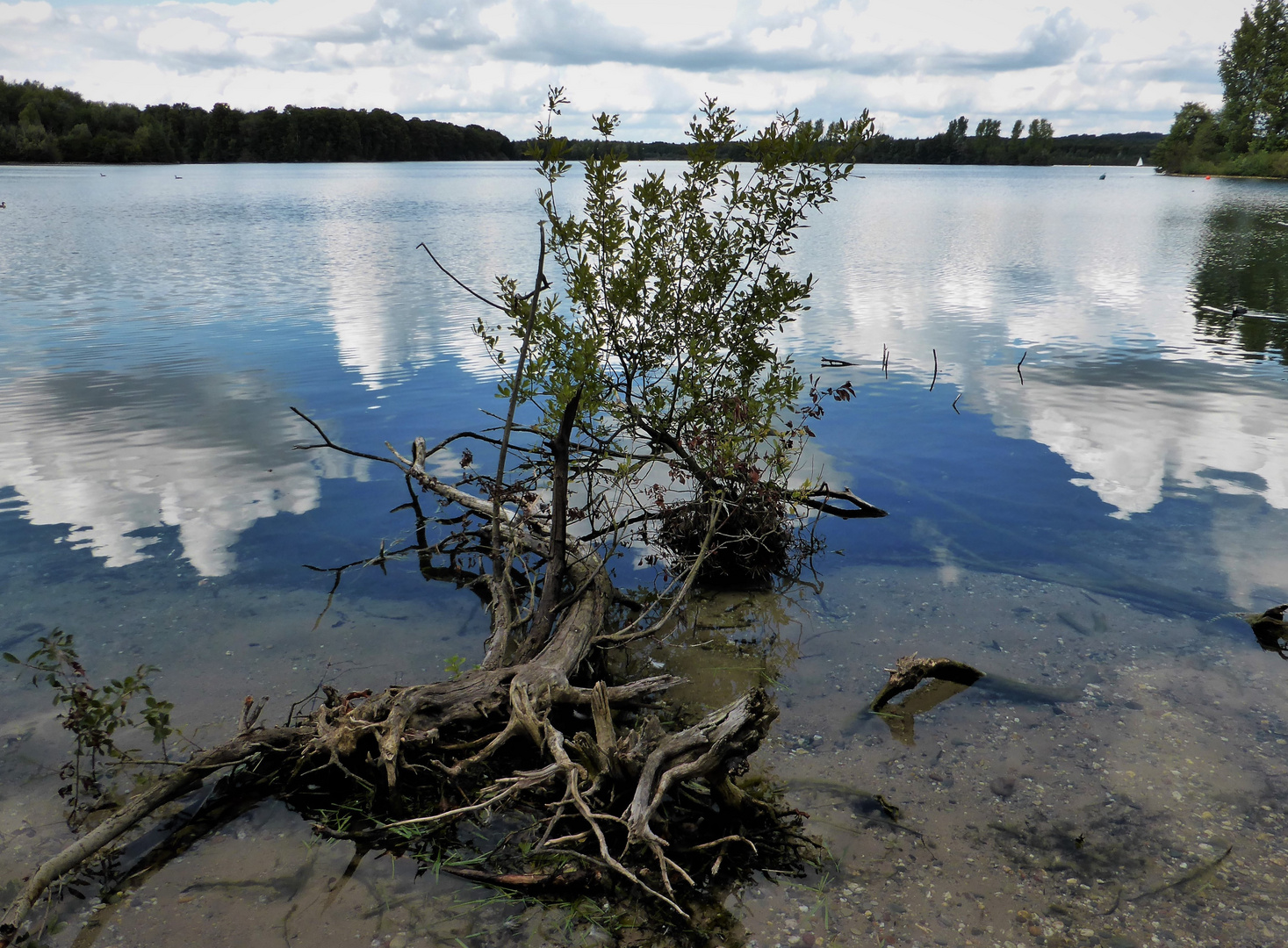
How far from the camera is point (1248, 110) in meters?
114

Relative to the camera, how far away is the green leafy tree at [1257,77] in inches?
4363

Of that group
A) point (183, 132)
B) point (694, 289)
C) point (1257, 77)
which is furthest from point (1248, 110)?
point (183, 132)

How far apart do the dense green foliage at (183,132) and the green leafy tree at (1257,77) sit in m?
155

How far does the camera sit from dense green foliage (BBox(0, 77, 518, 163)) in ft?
478

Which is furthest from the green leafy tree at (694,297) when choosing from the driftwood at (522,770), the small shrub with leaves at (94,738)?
the small shrub with leaves at (94,738)

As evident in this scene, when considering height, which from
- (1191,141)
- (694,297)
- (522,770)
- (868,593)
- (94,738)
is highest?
(1191,141)

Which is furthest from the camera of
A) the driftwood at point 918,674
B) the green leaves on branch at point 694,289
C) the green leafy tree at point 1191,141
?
the green leafy tree at point 1191,141

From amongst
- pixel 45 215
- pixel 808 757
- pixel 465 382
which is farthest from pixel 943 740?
pixel 45 215

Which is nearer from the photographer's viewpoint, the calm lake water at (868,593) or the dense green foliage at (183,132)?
the calm lake water at (868,593)

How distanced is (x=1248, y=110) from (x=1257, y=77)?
811 centimetres

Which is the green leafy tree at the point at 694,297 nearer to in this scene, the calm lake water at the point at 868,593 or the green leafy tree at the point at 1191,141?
the calm lake water at the point at 868,593

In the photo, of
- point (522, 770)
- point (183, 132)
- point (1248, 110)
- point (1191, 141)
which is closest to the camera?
point (522, 770)

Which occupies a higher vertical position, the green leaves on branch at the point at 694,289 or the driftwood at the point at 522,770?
the green leaves on branch at the point at 694,289

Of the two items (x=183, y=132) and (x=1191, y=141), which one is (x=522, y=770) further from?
(x=183, y=132)
